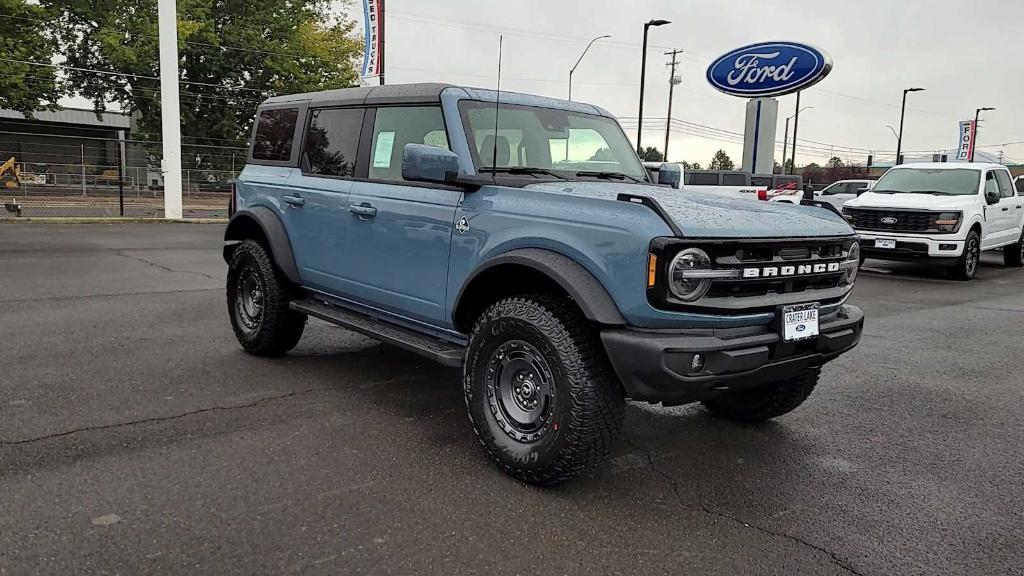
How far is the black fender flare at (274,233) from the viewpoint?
5.28m

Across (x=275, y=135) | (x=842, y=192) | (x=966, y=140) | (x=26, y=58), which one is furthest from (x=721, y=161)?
(x=275, y=135)

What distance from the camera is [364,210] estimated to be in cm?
454

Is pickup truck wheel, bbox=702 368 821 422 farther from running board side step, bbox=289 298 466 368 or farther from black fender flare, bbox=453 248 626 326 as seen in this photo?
running board side step, bbox=289 298 466 368

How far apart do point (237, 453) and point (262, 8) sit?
129ft

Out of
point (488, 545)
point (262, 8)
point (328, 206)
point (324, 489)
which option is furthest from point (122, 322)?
point (262, 8)

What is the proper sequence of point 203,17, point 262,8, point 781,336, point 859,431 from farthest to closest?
1. point 262,8
2. point 203,17
3. point 859,431
4. point 781,336

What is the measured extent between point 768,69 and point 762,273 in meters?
19.5

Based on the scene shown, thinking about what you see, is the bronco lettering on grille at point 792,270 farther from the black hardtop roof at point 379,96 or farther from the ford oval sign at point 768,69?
the ford oval sign at point 768,69

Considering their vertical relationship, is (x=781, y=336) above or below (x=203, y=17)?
below

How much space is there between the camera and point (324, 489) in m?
3.34

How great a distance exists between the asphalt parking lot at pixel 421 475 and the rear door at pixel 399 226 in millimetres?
730

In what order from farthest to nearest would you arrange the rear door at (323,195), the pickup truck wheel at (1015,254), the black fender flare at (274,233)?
1. the pickup truck wheel at (1015,254)
2. the black fender flare at (274,233)
3. the rear door at (323,195)

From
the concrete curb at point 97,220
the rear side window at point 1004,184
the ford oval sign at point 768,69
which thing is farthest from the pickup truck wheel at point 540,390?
the ford oval sign at point 768,69

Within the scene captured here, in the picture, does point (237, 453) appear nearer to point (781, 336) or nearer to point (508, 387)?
point (508, 387)
